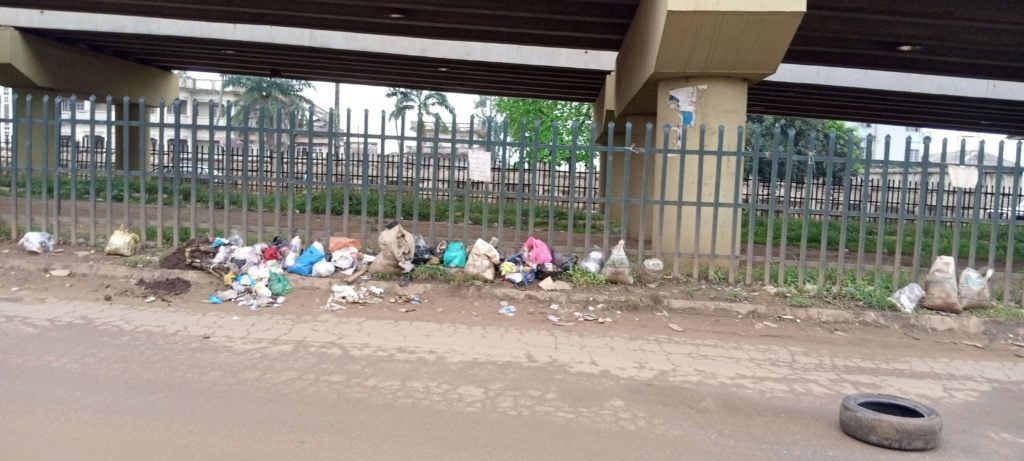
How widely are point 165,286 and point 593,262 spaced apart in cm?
→ 468

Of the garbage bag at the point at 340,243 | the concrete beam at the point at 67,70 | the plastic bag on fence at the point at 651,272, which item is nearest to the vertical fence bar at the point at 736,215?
the plastic bag on fence at the point at 651,272

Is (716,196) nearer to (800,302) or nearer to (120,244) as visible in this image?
(800,302)

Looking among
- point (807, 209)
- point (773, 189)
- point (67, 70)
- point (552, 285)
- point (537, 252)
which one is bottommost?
point (552, 285)

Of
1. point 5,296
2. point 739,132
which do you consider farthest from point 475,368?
point 5,296

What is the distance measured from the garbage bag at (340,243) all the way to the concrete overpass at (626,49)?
3086 mm

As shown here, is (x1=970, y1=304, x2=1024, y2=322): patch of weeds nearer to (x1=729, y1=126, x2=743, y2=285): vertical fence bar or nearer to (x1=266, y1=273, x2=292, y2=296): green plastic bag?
(x1=729, y1=126, x2=743, y2=285): vertical fence bar

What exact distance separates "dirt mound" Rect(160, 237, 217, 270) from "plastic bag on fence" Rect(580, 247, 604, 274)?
4207 millimetres

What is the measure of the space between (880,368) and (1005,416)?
1133 mm

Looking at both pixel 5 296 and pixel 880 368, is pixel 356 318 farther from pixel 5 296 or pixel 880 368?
pixel 880 368

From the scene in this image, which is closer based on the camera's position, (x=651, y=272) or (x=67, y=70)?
(x=651, y=272)

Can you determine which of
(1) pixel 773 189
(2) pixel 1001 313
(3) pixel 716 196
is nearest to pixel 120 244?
(3) pixel 716 196

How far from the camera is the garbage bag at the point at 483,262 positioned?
24.9ft

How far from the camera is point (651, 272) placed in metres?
7.76

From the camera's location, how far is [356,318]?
6828 millimetres
